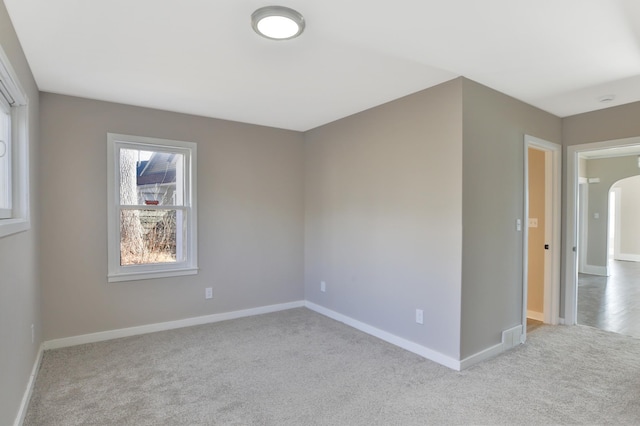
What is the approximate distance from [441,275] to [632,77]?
2245 mm

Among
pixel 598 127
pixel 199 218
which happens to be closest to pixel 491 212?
pixel 598 127

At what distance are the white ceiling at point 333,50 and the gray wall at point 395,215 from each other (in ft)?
1.16

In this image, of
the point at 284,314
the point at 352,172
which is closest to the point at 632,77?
the point at 352,172

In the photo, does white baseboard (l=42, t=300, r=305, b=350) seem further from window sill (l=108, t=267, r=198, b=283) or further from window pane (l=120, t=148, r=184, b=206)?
window pane (l=120, t=148, r=184, b=206)

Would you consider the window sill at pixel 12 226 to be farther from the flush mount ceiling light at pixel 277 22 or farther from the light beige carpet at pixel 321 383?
the flush mount ceiling light at pixel 277 22

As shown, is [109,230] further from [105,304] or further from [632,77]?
[632,77]

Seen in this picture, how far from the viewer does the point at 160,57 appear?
2.57 m

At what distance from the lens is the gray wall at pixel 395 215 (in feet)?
9.87

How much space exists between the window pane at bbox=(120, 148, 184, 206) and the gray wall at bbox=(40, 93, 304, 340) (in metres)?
0.20

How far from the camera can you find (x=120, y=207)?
367cm

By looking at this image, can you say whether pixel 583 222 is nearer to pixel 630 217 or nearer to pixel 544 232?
pixel 630 217

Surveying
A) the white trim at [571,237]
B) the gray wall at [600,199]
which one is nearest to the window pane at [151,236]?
the white trim at [571,237]

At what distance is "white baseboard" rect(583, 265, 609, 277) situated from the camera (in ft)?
23.3

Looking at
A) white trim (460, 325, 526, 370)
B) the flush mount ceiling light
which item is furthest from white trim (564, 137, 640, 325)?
the flush mount ceiling light
